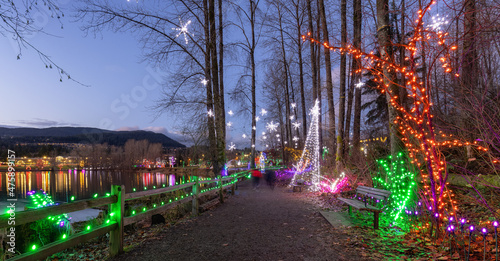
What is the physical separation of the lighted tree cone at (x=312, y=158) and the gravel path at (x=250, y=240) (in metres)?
6.37

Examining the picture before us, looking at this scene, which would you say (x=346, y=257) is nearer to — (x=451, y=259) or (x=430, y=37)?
(x=451, y=259)

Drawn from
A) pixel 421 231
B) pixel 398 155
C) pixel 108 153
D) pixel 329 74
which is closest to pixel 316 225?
pixel 421 231

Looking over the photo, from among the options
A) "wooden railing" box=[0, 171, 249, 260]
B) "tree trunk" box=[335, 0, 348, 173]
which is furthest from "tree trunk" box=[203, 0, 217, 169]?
"wooden railing" box=[0, 171, 249, 260]

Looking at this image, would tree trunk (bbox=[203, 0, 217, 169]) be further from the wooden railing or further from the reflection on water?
the reflection on water

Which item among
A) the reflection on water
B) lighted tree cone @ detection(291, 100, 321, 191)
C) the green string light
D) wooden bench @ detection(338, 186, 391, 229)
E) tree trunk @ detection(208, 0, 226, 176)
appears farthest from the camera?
the reflection on water

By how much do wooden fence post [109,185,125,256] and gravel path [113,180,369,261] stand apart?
0.18 m

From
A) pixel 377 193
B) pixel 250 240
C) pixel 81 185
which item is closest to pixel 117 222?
pixel 250 240

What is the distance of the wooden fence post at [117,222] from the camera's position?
466 centimetres

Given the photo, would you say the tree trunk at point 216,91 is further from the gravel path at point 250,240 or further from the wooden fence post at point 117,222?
the wooden fence post at point 117,222

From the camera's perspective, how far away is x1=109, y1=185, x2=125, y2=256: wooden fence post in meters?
4.66

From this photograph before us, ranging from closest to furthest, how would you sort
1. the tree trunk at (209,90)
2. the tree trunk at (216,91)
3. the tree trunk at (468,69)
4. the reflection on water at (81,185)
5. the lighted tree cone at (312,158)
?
the tree trunk at (468,69) → the tree trunk at (216,91) → the tree trunk at (209,90) → the lighted tree cone at (312,158) → the reflection on water at (81,185)

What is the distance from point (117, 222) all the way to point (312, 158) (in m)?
13.7

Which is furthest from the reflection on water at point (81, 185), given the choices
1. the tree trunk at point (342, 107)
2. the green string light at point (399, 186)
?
the green string light at point (399, 186)

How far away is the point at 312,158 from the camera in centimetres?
1692
